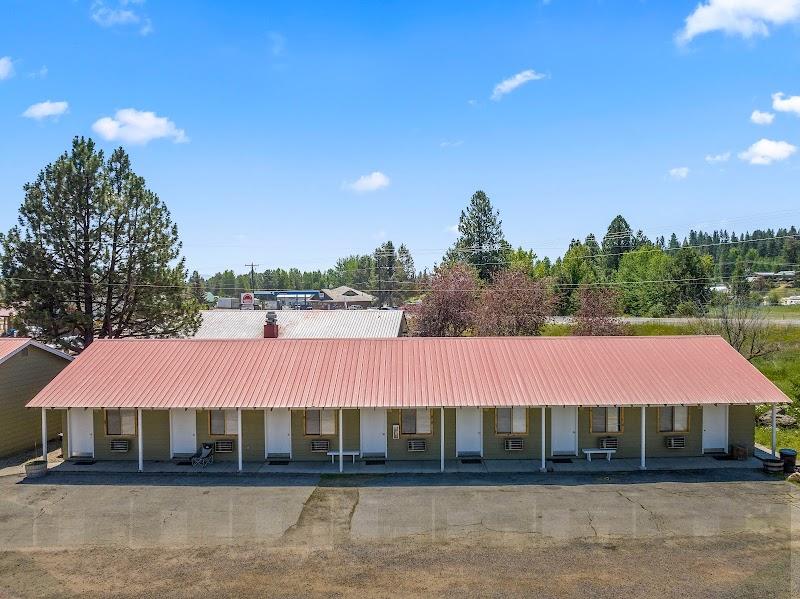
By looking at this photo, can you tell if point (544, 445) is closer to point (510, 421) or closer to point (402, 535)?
point (510, 421)

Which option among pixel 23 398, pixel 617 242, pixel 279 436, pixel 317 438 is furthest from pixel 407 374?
pixel 617 242

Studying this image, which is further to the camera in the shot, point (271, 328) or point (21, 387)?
point (271, 328)

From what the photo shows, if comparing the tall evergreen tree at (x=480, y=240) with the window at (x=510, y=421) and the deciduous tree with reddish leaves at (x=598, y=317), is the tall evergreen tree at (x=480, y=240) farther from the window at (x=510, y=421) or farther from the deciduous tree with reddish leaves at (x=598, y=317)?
the window at (x=510, y=421)

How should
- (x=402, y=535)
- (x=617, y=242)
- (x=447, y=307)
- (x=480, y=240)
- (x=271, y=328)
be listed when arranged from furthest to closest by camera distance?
(x=617, y=242) < (x=480, y=240) < (x=447, y=307) < (x=271, y=328) < (x=402, y=535)

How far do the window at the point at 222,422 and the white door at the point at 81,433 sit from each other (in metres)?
4.29

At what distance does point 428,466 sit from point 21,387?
53.2 feet

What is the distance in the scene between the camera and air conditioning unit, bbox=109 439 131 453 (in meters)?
20.7

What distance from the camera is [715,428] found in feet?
68.0

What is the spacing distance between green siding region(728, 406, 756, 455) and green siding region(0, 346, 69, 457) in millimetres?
26110

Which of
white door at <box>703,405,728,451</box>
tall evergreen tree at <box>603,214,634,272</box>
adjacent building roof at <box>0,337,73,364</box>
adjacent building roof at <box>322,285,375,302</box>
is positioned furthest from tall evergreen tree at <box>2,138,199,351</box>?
tall evergreen tree at <box>603,214,634,272</box>

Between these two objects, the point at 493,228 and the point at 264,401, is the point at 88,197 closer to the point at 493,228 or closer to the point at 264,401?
the point at 264,401

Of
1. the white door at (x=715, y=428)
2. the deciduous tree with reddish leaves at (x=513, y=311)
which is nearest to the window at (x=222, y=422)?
the white door at (x=715, y=428)

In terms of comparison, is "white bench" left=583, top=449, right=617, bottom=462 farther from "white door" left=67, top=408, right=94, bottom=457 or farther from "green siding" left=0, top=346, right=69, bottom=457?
"green siding" left=0, top=346, right=69, bottom=457

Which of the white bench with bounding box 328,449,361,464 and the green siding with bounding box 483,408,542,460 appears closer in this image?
Result: the white bench with bounding box 328,449,361,464
